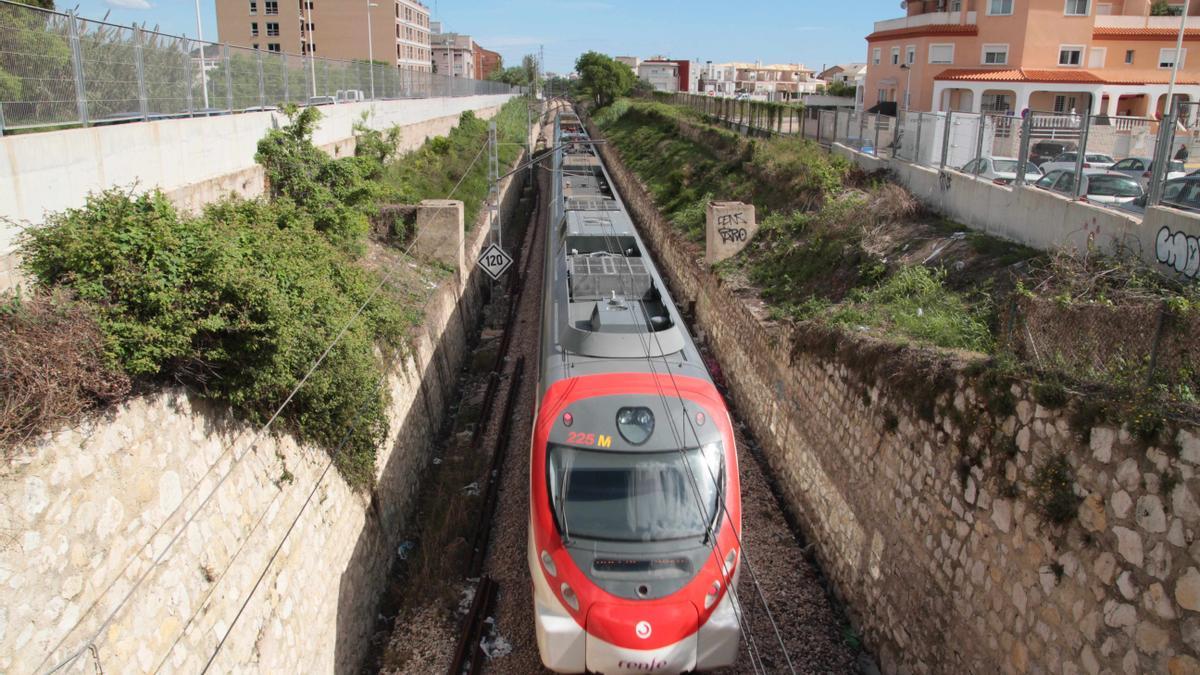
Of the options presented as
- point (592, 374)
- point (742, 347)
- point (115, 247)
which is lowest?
point (742, 347)

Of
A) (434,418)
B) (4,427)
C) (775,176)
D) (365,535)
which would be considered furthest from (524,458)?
(775,176)

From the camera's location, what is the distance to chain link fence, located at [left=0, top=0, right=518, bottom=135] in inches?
313

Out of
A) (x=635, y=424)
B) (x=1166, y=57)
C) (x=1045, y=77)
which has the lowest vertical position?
(x=635, y=424)

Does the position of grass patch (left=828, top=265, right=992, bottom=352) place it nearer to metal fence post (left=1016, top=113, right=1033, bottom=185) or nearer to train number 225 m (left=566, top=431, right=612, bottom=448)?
metal fence post (left=1016, top=113, right=1033, bottom=185)

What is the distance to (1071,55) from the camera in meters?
38.3

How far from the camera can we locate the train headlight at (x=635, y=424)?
23.3 feet

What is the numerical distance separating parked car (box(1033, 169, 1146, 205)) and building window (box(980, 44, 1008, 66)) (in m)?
33.8

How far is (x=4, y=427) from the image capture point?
14.8ft

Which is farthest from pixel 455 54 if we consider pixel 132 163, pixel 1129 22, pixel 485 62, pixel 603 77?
pixel 132 163

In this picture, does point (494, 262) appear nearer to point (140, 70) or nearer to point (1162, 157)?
point (140, 70)

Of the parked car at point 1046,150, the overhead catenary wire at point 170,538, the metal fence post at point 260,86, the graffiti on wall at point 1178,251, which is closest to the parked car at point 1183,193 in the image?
the graffiti on wall at point 1178,251

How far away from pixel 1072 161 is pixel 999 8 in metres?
35.0

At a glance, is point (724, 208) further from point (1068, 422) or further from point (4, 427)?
point (4, 427)

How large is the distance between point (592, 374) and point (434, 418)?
602cm
